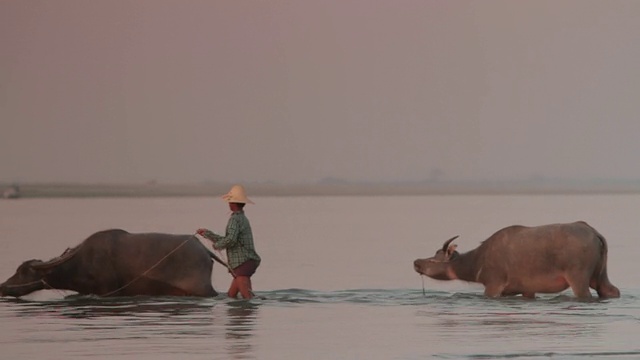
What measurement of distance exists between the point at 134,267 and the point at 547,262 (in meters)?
6.19

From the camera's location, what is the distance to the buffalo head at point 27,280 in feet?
83.2

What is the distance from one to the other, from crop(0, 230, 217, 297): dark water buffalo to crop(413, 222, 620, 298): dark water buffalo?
14.3ft

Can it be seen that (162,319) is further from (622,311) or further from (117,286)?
(622,311)

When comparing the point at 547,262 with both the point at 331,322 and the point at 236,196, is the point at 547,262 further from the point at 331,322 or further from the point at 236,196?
the point at 236,196

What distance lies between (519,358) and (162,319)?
6003 mm

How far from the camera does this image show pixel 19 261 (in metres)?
35.5

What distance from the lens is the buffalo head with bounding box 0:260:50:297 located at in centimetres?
2536

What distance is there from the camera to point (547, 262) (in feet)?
81.3

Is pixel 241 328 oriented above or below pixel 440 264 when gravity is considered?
below

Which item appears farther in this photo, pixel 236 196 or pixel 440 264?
pixel 440 264

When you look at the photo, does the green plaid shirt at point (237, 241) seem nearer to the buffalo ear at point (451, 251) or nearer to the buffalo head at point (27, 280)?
the buffalo head at point (27, 280)

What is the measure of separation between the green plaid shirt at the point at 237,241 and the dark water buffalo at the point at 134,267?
30.0 inches

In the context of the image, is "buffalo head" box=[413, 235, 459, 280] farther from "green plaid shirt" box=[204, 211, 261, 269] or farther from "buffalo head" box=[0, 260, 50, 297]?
"buffalo head" box=[0, 260, 50, 297]

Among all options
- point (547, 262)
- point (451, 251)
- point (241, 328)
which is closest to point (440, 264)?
point (451, 251)
